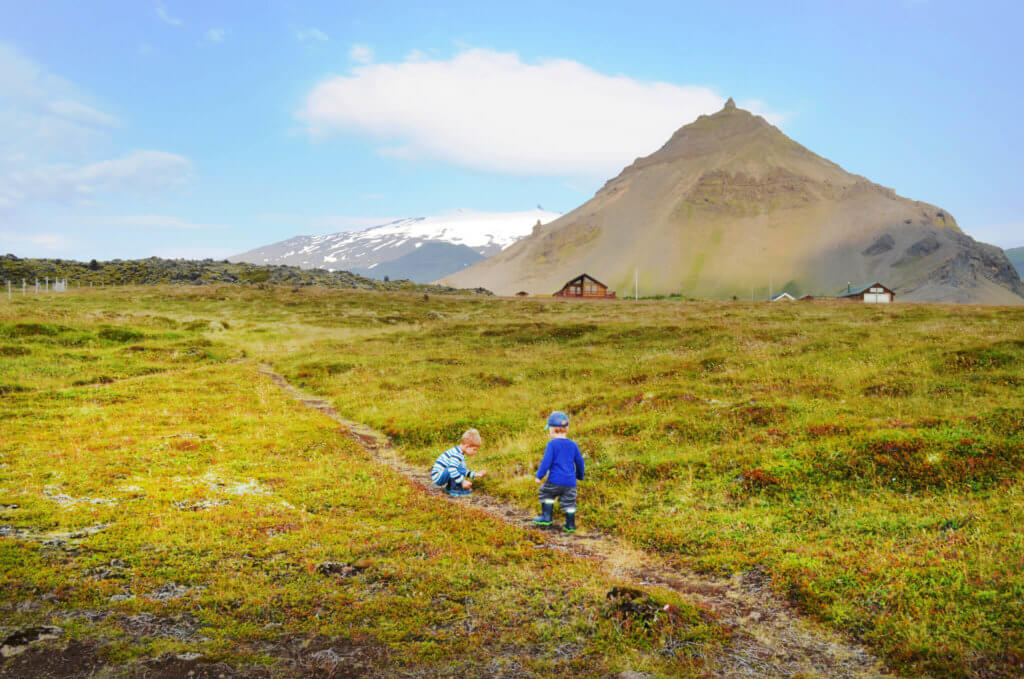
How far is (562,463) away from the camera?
1449 cm

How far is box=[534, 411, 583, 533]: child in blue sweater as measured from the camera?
14398mm

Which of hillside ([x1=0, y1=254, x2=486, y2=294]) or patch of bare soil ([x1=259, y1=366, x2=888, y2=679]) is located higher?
hillside ([x1=0, y1=254, x2=486, y2=294])

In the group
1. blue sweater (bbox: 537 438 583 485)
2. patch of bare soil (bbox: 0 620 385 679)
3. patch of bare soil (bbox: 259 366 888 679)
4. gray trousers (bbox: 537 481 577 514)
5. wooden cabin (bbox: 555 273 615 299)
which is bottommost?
patch of bare soil (bbox: 259 366 888 679)

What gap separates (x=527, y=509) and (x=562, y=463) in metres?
2.22

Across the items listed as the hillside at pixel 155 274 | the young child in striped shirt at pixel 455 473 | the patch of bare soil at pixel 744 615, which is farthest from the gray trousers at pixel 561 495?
the hillside at pixel 155 274

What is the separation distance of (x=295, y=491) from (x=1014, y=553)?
1576 cm

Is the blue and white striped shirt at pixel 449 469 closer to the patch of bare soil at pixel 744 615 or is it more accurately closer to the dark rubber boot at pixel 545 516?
the patch of bare soil at pixel 744 615

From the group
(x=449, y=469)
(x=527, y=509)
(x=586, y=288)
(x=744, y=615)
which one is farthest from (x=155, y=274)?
(x=744, y=615)

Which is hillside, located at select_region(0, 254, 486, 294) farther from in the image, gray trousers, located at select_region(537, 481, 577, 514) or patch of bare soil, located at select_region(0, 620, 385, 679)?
patch of bare soil, located at select_region(0, 620, 385, 679)

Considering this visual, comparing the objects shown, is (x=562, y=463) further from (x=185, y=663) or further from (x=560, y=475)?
(x=185, y=663)

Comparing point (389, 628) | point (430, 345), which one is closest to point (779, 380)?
point (389, 628)

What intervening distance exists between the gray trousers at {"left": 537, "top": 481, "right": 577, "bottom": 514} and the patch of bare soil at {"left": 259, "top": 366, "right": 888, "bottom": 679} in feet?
2.20

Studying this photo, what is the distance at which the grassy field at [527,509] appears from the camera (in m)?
8.84

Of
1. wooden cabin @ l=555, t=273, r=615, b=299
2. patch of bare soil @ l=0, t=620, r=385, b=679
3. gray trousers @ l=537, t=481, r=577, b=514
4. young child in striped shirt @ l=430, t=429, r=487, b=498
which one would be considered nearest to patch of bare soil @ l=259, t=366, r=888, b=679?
gray trousers @ l=537, t=481, r=577, b=514
